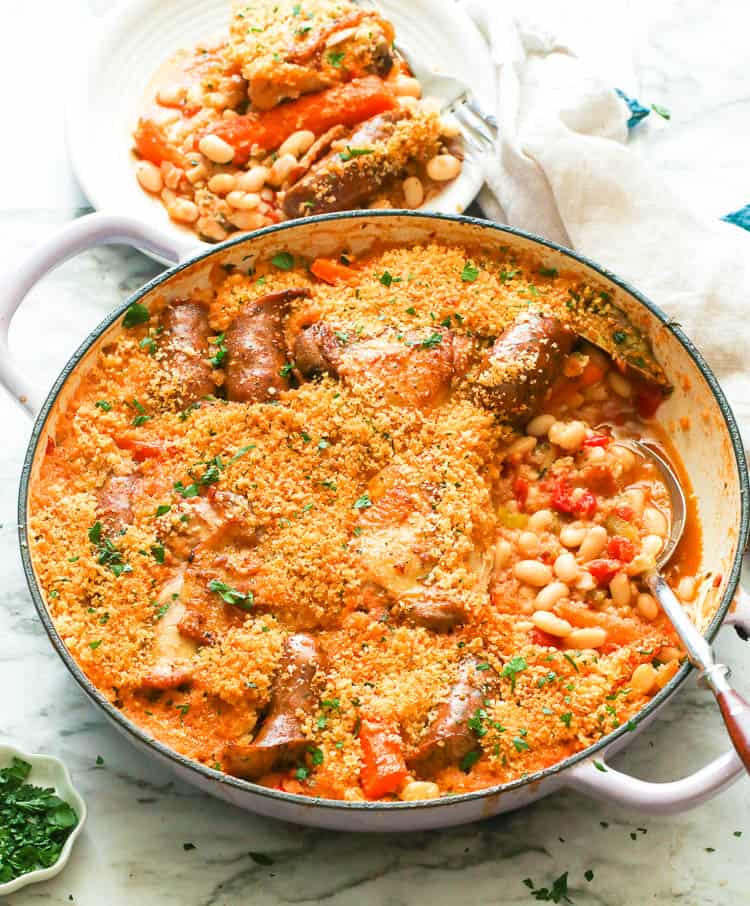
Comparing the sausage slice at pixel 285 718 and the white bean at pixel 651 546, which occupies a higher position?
the sausage slice at pixel 285 718

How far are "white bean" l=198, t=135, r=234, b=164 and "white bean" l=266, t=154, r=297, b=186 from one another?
16 cm

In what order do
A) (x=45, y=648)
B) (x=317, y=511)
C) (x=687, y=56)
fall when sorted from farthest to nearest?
(x=687, y=56)
(x=45, y=648)
(x=317, y=511)

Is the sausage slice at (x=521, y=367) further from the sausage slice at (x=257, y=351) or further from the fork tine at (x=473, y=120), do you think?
the fork tine at (x=473, y=120)

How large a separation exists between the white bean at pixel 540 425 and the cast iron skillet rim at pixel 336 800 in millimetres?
442

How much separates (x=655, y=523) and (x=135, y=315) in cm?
167

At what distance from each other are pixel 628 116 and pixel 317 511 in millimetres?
2031

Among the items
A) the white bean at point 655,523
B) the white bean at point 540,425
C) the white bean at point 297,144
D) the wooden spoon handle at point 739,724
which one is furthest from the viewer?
the white bean at point 297,144

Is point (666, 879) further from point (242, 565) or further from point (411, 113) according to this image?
point (411, 113)

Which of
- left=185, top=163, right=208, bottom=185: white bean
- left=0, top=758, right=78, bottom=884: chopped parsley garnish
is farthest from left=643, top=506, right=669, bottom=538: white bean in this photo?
left=185, top=163, right=208, bottom=185: white bean

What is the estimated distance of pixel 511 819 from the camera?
3596 millimetres

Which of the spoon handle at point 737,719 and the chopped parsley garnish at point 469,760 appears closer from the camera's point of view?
the spoon handle at point 737,719

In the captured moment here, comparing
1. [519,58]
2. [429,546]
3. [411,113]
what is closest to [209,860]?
[429,546]

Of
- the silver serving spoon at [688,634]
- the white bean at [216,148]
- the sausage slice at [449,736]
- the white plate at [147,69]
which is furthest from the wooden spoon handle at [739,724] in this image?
the white bean at [216,148]

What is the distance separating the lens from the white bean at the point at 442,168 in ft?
14.5
